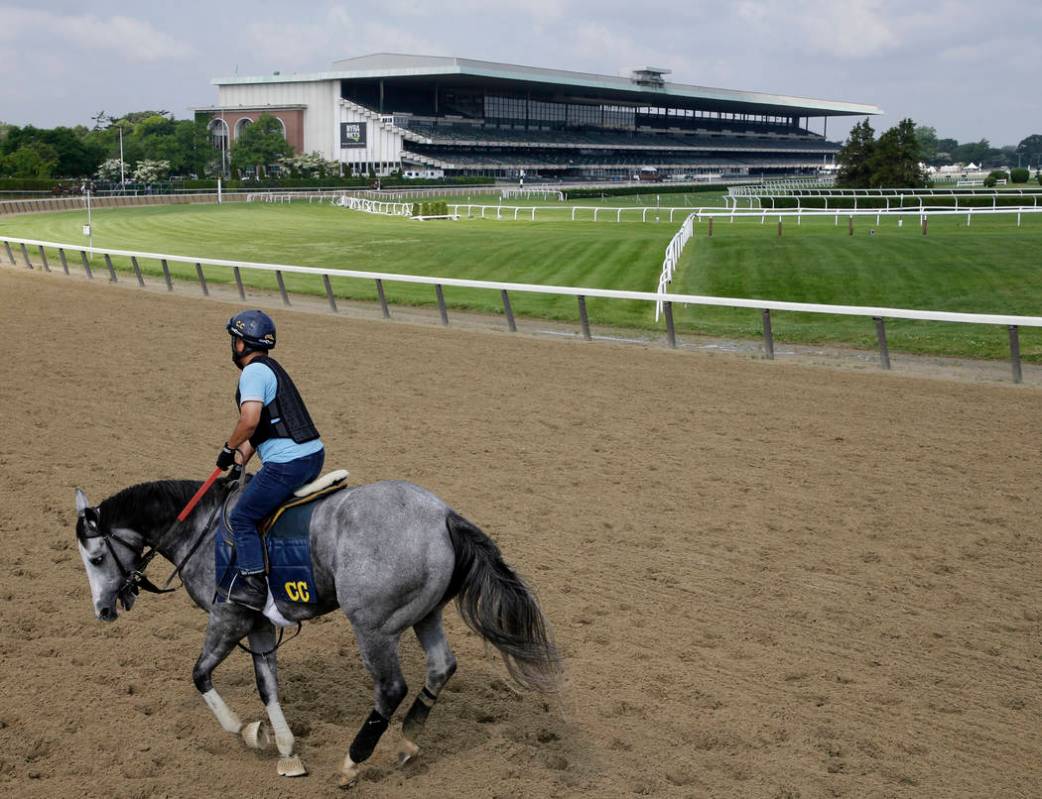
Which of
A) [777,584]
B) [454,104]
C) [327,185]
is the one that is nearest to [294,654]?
[777,584]

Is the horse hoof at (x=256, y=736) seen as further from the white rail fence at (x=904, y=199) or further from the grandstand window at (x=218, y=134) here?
the grandstand window at (x=218, y=134)

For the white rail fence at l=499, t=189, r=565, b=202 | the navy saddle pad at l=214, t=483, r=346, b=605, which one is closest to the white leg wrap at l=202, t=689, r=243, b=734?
the navy saddle pad at l=214, t=483, r=346, b=605

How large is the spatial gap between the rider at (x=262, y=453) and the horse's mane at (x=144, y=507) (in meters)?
0.43

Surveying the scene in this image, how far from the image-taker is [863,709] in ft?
18.6

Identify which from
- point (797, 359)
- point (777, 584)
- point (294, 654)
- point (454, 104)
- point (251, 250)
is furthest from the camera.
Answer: point (454, 104)

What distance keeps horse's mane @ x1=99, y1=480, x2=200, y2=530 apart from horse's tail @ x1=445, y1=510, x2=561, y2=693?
1469mm

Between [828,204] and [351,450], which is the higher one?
[828,204]

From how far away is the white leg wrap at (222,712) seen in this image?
530 centimetres

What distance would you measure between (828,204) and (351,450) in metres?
43.8

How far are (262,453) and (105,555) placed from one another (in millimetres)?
1006

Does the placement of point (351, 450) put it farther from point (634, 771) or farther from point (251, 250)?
point (251, 250)

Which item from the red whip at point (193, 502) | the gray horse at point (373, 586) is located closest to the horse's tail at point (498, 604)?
the gray horse at point (373, 586)

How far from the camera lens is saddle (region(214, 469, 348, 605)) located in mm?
5152

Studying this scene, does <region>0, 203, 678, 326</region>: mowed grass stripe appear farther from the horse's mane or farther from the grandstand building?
the grandstand building
